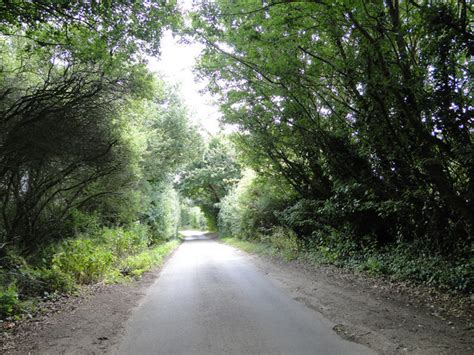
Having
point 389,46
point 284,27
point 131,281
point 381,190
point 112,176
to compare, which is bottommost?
point 131,281

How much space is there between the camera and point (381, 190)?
10.0 metres

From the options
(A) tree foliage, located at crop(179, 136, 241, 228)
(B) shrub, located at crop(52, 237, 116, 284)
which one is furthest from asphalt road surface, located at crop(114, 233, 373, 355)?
(A) tree foliage, located at crop(179, 136, 241, 228)

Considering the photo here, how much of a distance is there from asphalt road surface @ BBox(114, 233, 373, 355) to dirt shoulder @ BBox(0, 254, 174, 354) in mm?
326

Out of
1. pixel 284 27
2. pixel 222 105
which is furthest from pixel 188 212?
pixel 284 27

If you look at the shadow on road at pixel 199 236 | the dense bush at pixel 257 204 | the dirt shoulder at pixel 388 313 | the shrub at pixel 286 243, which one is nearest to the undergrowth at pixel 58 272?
the dirt shoulder at pixel 388 313

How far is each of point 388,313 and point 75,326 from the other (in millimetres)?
5419

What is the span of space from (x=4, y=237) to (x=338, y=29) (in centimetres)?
1017

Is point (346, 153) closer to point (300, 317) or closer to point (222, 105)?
point (222, 105)

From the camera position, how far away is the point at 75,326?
5.94 meters

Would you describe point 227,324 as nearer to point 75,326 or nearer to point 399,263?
point 75,326

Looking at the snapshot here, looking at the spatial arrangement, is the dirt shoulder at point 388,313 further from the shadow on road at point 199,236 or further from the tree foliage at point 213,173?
the shadow on road at point 199,236

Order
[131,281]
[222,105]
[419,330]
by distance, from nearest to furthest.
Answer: [419,330] < [131,281] < [222,105]

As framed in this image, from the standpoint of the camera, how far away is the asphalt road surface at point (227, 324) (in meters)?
4.84

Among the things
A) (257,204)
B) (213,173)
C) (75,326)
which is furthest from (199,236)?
(75,326)
